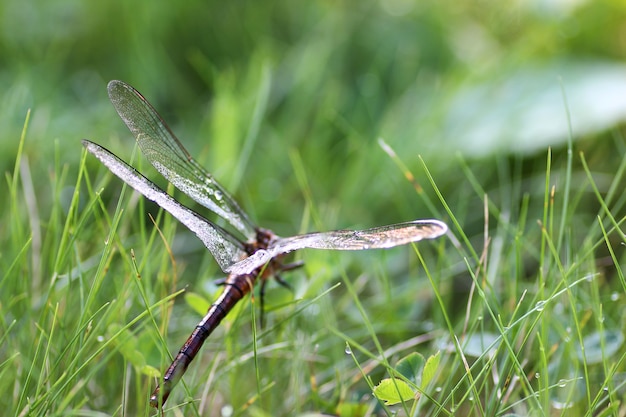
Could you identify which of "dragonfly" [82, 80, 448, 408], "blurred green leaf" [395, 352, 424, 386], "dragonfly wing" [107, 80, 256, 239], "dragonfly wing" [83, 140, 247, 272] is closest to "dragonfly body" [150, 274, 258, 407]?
"dragonfly" [82, 80, 448, 408]

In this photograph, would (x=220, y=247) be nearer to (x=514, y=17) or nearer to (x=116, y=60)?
(x=116, y=60)

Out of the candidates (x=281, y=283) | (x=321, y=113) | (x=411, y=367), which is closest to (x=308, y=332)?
(x=281, y=283)

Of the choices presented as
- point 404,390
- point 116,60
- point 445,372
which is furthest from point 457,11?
point 404,390

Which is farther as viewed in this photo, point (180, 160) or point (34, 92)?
point (34, 92)

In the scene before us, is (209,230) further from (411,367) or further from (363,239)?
(411,367)

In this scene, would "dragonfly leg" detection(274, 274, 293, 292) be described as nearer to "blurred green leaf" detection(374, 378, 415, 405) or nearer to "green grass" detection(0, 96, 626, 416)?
"green grass" detection(0, 96, 626, 416)

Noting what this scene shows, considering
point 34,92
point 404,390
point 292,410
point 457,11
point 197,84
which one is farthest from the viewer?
point 457,11

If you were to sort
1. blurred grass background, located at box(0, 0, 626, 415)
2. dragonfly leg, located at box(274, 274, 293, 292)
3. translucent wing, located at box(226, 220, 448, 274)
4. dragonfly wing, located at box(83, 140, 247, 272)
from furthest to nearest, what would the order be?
1. blurred grass background, located at box(0, 0, 626, 415)
2. dragonfly leg, located at box(274, 274, 293, 292)
3. dragonfly wing, located at box(83, 140, 247, 272)
4. translucent wing, located at box(226, 220, 448, 274)
